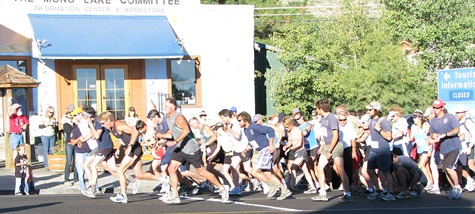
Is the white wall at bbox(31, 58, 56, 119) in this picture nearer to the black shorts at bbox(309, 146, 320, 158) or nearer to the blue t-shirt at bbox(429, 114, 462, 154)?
the black shorts at bbox(309, 146, 320, 158)

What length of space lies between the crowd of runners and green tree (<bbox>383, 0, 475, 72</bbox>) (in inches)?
429

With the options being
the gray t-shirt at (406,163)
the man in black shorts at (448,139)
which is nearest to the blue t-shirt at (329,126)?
the gray t-shirt at (406,163)

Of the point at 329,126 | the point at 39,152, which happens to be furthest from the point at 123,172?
the point at 39,152

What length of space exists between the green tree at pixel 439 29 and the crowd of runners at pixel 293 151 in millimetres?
10885

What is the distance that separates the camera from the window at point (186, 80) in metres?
17.2

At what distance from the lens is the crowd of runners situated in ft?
29.2

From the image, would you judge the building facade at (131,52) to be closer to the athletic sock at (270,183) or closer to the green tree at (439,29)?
the athletic sock at (270,183)

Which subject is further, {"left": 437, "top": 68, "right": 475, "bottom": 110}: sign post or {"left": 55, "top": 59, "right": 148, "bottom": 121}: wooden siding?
{"left": 55, "top": 59, "right": 148, "bottom": 121}: wooden siding

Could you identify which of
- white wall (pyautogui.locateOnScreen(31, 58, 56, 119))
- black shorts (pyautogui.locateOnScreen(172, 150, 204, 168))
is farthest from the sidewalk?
white wall (pyautogui.locateOnScreen(31, 58, 56, 119))

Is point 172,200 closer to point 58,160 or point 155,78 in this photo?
point 58,160

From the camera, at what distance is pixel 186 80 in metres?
17.3

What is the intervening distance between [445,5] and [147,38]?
41.2 feet

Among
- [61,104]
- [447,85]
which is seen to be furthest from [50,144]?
[447,85]

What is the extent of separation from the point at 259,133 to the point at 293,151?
1192mm
